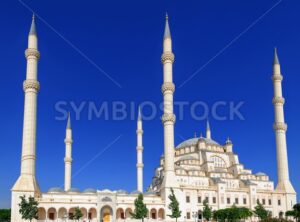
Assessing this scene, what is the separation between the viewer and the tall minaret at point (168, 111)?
181 ft

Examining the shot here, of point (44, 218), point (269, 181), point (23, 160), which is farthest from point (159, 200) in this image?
point (269, 181)

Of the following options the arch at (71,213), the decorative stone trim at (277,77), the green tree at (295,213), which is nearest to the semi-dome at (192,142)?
the decorative stone trim at (277,77)

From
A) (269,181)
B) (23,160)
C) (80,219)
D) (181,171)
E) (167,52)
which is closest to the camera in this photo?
(23,160)

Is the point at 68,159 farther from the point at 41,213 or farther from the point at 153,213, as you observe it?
the point at 153,213

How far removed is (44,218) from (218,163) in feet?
104

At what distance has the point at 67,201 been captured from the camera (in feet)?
171

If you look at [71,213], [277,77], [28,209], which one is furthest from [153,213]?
[277,77]

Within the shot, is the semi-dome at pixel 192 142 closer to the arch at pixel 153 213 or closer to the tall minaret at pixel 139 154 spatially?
the tall minaret at pixel 139 154

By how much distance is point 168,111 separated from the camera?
189 feet

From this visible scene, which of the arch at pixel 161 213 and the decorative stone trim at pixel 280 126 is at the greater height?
the decorative stone trim at pixel 280 126

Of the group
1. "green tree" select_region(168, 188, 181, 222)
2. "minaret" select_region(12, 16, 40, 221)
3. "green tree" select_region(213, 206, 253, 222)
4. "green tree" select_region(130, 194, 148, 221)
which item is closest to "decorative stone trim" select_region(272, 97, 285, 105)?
"green tree" select_region(213, 206, 253, 222)

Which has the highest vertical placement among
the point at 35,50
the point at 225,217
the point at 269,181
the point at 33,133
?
the point at 35,50

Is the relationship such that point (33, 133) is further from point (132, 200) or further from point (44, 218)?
point (132, 200)

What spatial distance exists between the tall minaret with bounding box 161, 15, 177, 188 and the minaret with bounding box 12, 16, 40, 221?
16710 mm
